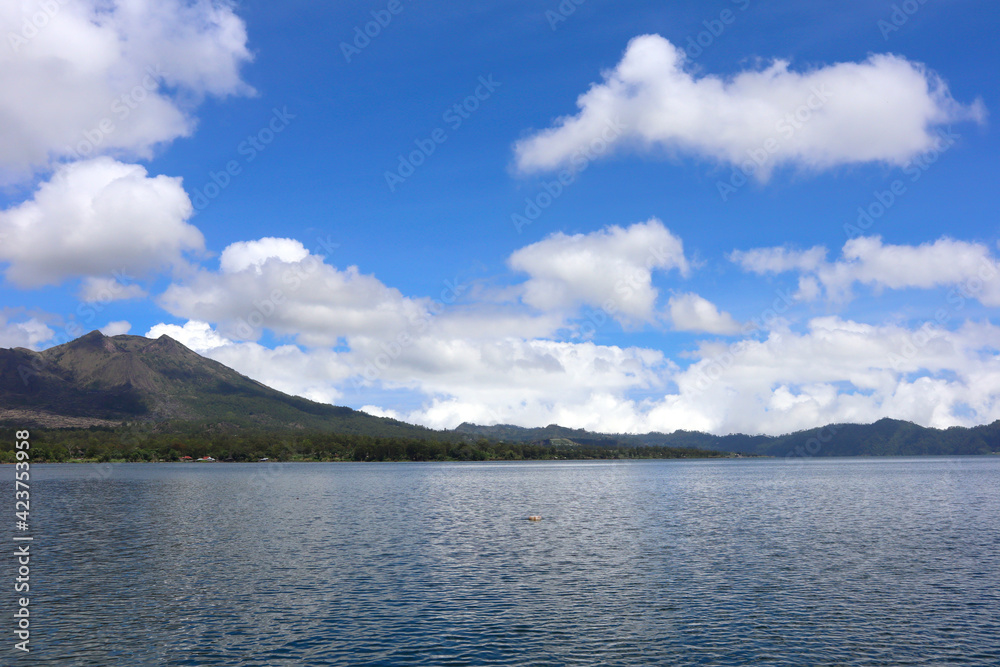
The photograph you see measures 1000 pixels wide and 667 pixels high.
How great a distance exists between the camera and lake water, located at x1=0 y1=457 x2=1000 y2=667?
34125mm

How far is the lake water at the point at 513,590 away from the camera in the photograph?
34.1 metres

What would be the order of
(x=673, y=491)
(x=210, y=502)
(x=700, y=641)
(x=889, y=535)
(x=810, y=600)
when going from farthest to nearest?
(x=673, y=491)
(x=210, y=502)
(x=889, y=535)
(x=810, y=600)
(x=700, y=641)

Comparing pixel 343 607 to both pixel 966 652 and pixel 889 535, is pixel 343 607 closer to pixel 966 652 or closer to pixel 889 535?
pixel 966 652

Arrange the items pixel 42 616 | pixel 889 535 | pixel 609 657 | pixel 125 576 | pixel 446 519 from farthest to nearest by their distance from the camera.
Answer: pixel 446 519 < pixel 889 535 < pixel 125 576 < pixel 42 616 < pixel 609 657

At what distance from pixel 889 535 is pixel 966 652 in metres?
44.4

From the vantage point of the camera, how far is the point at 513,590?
4694 cm

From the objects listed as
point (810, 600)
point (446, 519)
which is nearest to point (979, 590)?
point (810, 600)

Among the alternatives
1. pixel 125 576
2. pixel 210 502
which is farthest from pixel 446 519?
pixel 210 502

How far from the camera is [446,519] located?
90.9m

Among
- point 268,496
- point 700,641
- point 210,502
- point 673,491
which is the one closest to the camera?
point 700,641

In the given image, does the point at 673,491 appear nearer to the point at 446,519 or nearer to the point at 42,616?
the point at 446,519

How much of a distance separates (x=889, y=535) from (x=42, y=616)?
80810 millimetres

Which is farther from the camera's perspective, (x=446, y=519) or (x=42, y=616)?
(x=446, y=519)

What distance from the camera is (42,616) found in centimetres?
4038
